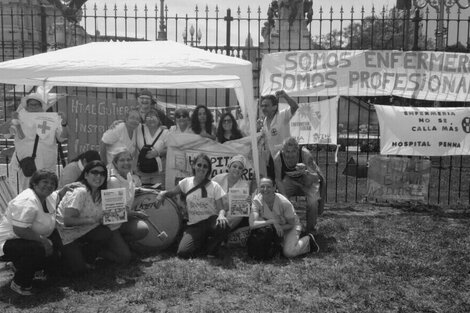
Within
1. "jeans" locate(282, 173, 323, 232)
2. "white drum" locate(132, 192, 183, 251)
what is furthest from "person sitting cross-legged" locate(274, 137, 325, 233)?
"white drum" locate(132, 192, 183, 251)

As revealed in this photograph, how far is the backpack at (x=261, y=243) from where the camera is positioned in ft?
17.6

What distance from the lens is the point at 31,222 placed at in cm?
434

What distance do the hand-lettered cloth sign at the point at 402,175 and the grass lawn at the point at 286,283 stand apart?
1918mm

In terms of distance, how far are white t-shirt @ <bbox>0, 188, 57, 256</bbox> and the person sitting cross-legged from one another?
2.81m

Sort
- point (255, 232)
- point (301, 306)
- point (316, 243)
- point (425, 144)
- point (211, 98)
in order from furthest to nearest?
point (211, 98), point (425, 144), point (316, 243), point (255, 232), point (301, 306)

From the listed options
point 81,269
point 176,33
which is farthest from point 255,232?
point 176,33

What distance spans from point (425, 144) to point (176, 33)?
435 centimetres

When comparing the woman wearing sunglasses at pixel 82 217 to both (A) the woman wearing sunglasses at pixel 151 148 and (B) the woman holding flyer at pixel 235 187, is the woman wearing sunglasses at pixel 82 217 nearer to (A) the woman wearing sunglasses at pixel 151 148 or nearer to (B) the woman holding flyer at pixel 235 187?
(B) the woman holding flyer at pixel 235 187

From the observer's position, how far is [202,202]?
5594 millimetres

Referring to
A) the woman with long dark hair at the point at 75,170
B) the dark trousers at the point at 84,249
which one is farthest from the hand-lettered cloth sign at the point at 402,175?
the dark trousers at the point at 84,249

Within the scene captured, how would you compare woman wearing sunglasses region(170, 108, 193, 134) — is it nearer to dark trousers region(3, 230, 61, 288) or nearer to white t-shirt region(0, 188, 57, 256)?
white t-shirt region(0, 188, 57, 256)

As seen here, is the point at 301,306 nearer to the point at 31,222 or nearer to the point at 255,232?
the point at 255,232

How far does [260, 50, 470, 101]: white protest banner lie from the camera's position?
7.83 meters

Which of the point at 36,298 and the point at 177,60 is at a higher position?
the point at 177,60
